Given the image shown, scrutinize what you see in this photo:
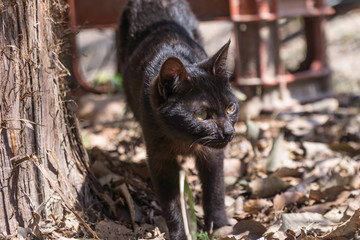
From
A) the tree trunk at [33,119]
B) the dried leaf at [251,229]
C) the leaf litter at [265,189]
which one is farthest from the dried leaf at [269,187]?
the tree trunk at [33,119]

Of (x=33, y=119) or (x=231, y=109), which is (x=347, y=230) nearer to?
(x=231, y=109)

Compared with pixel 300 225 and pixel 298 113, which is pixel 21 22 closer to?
pixel 300 225

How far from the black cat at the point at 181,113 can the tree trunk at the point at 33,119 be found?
544 mm

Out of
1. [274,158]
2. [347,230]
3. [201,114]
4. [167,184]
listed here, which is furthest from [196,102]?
[274,158]

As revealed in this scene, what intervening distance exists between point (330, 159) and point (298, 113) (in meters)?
1.55

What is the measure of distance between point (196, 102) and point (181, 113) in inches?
4.3

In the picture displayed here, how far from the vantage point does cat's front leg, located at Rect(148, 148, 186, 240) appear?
2.96 m

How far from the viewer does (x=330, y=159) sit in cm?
382

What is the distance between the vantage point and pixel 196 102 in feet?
8.95

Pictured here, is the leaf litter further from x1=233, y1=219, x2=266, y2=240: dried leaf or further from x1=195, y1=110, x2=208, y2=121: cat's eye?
x1=195, y1=110, x2=208, y2=121: cat's eye

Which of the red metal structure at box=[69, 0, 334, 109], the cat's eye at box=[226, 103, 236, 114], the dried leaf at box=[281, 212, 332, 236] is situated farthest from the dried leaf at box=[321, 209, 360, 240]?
the red metal structure at box=[69, 0, 334, 109]

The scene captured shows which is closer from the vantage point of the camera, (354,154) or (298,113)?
(354,154)

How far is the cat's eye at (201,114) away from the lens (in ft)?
8.88

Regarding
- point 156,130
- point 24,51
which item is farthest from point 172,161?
point 24,51
